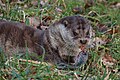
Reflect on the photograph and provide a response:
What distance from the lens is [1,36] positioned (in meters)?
5.55

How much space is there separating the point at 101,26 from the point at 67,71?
2217mm

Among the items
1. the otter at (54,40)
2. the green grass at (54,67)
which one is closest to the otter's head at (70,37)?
the otter at (54,40)

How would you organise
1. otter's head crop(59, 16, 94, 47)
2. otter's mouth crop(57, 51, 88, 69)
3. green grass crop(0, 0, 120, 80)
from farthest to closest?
otter's mouth crop(57, 51, 88, 69) → otter's head crop(59, 16, 94, 47) → green grass crop(0, 0, 120, 80)

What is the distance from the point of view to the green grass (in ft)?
16.1

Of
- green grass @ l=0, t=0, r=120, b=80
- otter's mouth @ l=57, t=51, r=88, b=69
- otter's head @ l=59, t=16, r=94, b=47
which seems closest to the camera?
green grass @ l=0, t=0, r=120, b=80

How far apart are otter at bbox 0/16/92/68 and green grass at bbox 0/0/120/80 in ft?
0.64

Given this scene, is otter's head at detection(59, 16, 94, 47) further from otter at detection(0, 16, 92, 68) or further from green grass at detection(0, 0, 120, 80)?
green grass at detection(0, 0, 120, 80)

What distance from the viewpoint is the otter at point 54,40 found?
17.2ft

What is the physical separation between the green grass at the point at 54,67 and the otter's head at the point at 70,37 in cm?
20

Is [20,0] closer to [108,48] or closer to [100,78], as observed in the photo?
[108,48]

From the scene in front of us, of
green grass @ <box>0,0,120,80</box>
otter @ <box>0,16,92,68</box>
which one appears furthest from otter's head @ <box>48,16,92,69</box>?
green grass @ <box>0,0,120,80</box>

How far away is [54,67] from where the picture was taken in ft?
17.2

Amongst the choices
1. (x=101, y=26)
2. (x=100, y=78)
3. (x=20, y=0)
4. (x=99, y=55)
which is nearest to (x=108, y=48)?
(x=99, y=55)

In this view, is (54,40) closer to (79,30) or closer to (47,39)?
Answer: (47,39)
